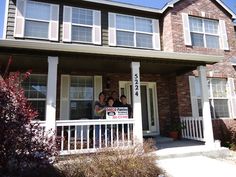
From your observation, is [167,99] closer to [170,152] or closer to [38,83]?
[170,152]

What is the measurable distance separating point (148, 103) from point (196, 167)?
4132 millimetres

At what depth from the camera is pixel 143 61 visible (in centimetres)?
637

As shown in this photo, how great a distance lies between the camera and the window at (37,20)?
7.95 meters

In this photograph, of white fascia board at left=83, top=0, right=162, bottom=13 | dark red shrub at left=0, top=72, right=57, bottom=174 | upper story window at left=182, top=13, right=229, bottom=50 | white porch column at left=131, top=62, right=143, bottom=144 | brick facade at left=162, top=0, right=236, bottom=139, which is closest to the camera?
dark red shrub at left=0, top=72, right=57, bottom=174

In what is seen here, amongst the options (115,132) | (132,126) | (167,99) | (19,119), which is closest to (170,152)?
(132,126)

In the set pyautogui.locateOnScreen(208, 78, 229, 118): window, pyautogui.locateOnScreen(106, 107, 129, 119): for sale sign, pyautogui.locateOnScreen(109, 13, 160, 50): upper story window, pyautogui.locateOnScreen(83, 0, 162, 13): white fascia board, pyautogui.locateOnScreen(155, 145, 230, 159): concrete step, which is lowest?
pyautogui.locateOnScreen(155, 145, 230, 159): concrete step

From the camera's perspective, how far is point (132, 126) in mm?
6242

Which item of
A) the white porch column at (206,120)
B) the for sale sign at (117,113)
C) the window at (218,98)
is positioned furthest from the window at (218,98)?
the for sale sign at (117,113)

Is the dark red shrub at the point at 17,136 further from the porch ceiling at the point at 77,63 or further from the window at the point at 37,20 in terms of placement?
the window at the point at 37,20

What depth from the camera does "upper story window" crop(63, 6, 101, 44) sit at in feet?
27.4

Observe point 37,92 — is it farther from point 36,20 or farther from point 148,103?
point 148,103

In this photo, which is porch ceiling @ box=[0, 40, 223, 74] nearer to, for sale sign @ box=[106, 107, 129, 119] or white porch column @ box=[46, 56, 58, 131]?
white porch column @ box=[46, 56, 58, 131]

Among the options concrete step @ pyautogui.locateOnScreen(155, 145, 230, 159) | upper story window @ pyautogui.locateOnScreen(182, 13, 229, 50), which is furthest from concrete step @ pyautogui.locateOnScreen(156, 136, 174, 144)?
upper story window @ pyautogui.locateOnScreen(182, 13, 229, 50)

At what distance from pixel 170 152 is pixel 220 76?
5242 mm
